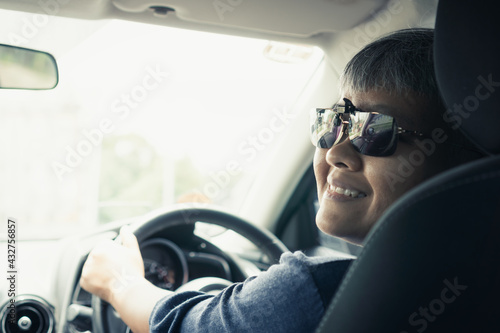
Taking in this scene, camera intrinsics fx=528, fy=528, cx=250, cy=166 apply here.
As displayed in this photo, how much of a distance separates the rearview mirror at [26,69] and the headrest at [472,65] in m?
1.54

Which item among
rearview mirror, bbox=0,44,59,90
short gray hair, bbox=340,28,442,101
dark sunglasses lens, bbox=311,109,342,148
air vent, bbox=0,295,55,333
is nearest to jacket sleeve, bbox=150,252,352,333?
dark sunglasses lens, bbox=311,109,342,148

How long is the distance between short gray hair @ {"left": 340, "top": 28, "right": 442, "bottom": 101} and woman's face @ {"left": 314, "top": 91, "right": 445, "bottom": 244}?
0.03m

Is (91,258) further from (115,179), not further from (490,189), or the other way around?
(115,179)

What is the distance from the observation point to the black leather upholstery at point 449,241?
0.97m

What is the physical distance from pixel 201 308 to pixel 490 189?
2.35 ft

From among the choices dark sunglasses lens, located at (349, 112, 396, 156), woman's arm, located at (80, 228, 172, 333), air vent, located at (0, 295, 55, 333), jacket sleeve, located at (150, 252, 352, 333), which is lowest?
air vent, located at (0, 295, 55, 333)

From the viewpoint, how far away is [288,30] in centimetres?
232

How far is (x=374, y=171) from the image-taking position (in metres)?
1.41

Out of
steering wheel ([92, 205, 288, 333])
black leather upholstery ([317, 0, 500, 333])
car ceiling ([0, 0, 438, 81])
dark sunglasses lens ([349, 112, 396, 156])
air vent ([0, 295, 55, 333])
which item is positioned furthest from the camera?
car ceiling ([0, 0, 438, 81])

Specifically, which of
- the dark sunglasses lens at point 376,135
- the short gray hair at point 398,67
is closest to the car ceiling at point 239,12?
the short gray hair at point 398,67
